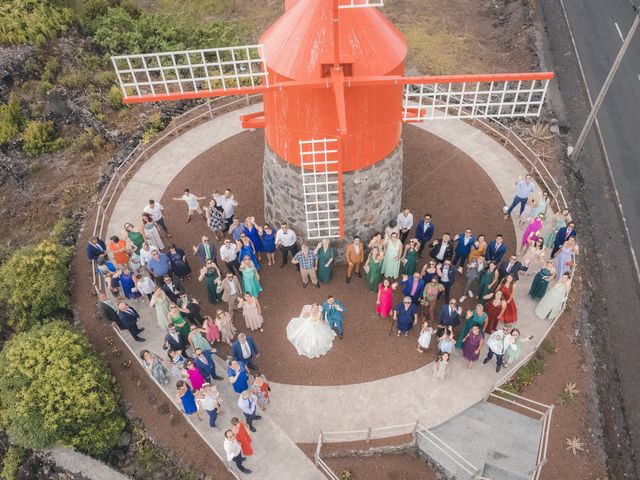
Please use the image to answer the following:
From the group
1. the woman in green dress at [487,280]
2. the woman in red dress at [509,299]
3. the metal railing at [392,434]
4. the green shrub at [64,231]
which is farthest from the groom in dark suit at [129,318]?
the woman in red dress at [509,299]

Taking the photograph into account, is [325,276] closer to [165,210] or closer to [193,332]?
[193,332]

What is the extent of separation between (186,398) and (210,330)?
6.72 ft

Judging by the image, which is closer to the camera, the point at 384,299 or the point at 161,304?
the point at 161,304

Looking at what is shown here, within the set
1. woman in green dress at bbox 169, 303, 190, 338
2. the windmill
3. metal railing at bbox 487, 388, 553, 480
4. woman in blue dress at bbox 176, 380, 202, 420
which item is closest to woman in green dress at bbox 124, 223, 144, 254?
woman in green dress at bbox 169, 303, 190, 338

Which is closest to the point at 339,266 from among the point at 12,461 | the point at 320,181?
the point at 320,181

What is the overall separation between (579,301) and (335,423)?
27.9ft

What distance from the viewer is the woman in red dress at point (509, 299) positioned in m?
12.7

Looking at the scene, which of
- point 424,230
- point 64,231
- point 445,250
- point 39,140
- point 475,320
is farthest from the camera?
point 39,140

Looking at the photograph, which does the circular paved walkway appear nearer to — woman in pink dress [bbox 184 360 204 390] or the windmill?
woman in pink dress [bbox 184 360 204 390]

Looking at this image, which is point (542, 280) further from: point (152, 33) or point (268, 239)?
point (152, 33)

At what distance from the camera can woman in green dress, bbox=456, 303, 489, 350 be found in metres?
12.1

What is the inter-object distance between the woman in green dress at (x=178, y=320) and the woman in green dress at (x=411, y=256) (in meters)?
6.44

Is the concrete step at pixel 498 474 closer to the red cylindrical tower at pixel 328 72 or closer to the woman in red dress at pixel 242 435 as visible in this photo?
the woman in red dress at pixel 242 435

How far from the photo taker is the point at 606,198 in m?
18.5
